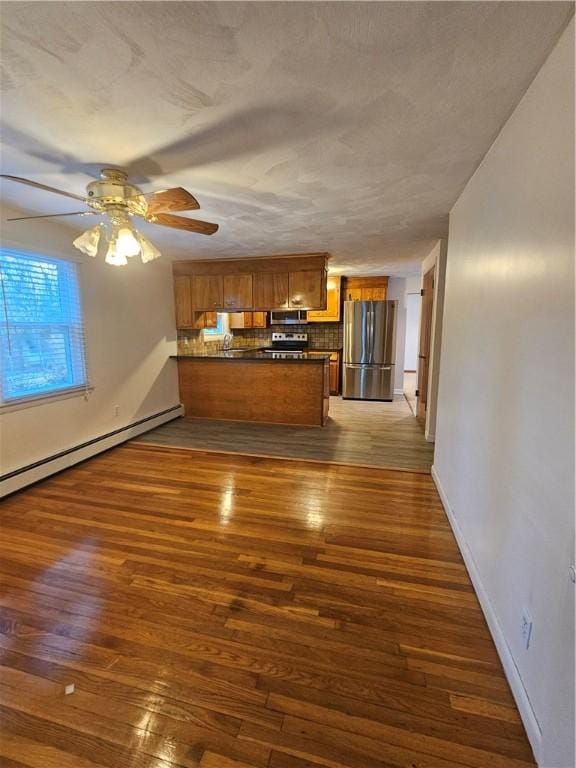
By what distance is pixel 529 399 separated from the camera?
123cm

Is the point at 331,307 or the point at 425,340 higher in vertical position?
the point at 331,307

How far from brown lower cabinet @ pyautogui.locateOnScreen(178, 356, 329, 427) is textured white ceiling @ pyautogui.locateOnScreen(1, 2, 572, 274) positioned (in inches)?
99.1

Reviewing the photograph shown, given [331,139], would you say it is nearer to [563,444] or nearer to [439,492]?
[563,444]

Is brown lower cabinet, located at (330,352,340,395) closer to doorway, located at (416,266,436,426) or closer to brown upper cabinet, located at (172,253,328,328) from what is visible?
doorway, located at (416,266,436,426)

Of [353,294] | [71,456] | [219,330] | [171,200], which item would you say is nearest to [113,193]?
[171,200]

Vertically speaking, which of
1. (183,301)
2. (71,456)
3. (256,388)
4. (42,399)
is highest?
(183,301)

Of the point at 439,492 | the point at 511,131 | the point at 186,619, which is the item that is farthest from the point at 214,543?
the point at 511,131

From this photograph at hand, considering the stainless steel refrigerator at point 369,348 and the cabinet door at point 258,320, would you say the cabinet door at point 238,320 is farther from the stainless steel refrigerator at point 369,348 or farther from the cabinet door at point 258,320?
the stainless steel refrigerator at point 369,348

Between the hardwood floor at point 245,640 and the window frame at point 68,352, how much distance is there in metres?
0.80

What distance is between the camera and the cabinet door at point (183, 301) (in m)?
4.84

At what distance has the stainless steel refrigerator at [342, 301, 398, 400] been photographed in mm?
5863

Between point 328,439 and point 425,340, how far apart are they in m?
1.87

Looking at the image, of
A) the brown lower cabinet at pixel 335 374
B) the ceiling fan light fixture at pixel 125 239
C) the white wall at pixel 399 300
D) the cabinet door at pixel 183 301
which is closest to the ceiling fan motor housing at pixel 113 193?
the ceiling fan light fixture at pixel 125 239

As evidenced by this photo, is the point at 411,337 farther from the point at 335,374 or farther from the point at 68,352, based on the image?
the point at 68,352
